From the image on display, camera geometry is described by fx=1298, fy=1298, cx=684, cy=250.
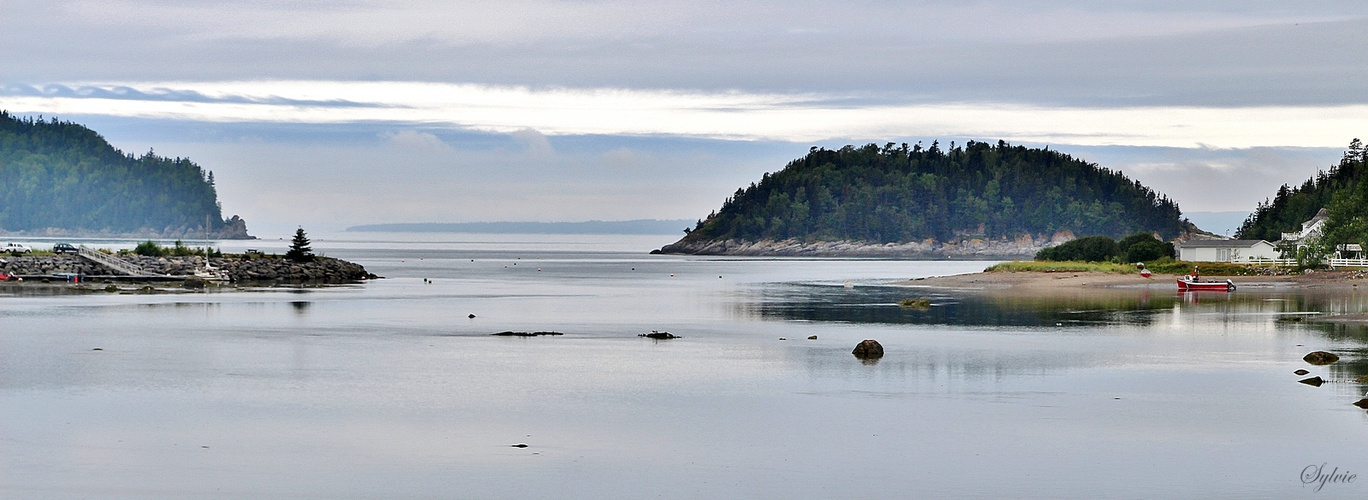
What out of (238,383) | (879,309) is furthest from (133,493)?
(879,309)

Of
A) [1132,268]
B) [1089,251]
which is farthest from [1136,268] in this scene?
[1089,251]

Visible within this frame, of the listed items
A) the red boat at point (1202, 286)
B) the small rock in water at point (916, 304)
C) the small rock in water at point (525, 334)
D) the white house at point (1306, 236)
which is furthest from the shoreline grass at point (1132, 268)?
the small rock in water at point (525, 334)

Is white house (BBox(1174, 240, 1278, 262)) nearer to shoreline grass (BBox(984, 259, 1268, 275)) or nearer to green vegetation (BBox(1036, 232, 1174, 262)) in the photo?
green vegetation (BBox(1036, 232, 1174, 262))

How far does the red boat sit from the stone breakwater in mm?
51902

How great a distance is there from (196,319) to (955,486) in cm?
3590

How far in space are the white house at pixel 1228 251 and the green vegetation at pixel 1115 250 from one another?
65.4 inches

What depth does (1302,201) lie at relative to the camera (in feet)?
515

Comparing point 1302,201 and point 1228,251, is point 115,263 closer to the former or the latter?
point 1228,251

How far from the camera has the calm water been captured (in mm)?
16422

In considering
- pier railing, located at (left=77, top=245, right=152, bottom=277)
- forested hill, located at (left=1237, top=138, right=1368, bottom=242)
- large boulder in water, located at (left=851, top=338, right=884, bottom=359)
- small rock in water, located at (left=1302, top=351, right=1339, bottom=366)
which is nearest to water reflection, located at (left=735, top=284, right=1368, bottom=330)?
large boulder in water, located at (left=851, top=338, right=884, bottom=359)

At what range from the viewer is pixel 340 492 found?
1548cm

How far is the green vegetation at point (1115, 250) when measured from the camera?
3868 inches

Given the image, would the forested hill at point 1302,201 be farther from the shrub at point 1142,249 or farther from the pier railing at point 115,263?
the pier railing at point 115,263

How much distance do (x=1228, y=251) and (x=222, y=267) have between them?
240ft
